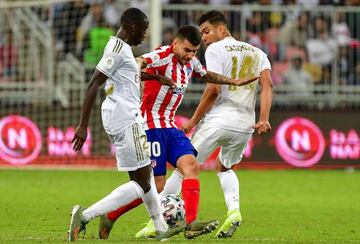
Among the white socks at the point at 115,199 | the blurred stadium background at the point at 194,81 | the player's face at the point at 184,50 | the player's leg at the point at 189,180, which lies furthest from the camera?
the blurred stadium background at the point at 194,81

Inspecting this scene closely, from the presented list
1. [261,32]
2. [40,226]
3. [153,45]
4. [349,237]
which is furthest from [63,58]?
[349,237]

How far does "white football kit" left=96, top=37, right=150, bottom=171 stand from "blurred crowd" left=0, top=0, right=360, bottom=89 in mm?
13364

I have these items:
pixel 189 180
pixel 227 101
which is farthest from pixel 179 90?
pixel 189 180

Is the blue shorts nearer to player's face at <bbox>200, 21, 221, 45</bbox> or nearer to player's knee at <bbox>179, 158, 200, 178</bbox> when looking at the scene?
player's knee at <bbox>179, 158, 200, 178</bbox>

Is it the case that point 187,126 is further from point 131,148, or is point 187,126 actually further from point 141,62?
point 131,148

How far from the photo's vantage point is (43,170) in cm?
2170

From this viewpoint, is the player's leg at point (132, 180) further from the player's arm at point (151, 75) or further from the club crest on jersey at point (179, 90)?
the club crest on jersey at point (179, 90)

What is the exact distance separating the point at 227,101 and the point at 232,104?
0.22ft

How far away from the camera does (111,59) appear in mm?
9258

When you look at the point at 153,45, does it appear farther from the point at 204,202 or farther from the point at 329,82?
the point at 204,202

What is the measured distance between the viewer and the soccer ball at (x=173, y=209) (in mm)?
10234

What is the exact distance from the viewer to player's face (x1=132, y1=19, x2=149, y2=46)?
30.8 feet

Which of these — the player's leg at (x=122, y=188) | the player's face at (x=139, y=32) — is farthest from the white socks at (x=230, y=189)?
the player's face at (x=139, y=32)

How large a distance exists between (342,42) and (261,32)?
6.06 feet
